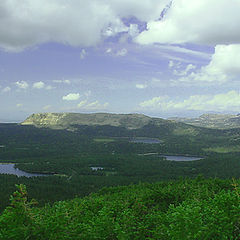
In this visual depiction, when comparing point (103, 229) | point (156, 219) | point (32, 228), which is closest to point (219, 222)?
point (156, 219)

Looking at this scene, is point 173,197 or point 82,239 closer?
point 82,239

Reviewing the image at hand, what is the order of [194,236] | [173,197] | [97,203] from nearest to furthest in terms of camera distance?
[194,236] < [97,203] < [173,197]

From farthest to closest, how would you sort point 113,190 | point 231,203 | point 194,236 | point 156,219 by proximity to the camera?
point 113,190 < point 156,219 < point 231,203 < point 194,236

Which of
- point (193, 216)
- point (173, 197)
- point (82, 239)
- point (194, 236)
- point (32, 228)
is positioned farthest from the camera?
point (173, 197)

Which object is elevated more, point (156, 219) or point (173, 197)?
point (156, 219)

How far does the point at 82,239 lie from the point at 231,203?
19882 millimetres

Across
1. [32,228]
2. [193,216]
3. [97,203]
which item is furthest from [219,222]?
[97,203]

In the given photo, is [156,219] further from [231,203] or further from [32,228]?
[32,228]

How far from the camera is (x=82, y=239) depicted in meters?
28.9

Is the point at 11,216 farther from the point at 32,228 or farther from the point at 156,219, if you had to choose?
the point at 156,219

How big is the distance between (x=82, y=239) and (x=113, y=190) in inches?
3574

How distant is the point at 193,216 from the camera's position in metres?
25.1

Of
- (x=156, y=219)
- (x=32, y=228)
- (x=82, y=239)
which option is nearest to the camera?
(x=32, y=228)

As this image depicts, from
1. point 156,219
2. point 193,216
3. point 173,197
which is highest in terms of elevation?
point 193,216
